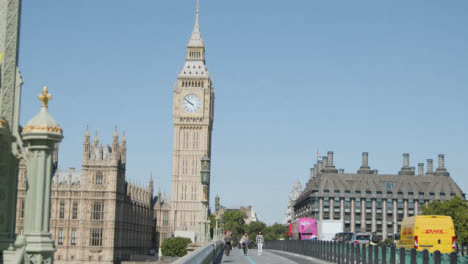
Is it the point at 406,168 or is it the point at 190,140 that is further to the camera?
the point at 406,168

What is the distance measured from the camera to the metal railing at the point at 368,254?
19547mm

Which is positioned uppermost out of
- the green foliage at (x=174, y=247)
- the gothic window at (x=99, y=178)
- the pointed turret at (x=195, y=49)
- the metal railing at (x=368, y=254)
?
the pointed turret at (x=195, y=49)

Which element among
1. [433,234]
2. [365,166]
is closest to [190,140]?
[365,166]

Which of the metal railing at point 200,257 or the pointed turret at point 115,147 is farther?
the pointed turret at point 115,147

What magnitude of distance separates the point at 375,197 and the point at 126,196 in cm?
6271

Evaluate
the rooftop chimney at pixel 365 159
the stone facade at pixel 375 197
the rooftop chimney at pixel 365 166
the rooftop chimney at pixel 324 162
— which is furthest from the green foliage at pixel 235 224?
the rooftop chimney at pixel 365 159

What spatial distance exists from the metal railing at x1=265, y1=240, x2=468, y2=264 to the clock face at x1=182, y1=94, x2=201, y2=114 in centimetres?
8914

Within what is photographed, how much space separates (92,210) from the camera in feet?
359

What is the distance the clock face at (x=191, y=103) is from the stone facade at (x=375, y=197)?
35.5 m

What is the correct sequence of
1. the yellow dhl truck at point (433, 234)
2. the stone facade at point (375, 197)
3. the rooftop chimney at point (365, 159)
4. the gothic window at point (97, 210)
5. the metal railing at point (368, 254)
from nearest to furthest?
the metal railing at point (368, 254), the yellow dhl truck at point (433, 234), the gothic window at point (97, 210), the stone facade at point (375, 197), the rooftop chimney at point (365, 159)

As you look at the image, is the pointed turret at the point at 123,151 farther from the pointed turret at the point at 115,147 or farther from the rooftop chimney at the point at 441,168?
the rooftop chimney at the point at 441,168

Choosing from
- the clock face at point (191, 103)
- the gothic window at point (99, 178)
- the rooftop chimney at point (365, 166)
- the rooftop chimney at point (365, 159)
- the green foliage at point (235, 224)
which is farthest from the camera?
the green foliage at point (235, 224)

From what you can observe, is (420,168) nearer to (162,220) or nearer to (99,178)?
(162,220)

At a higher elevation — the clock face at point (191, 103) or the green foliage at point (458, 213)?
the clock face at point (191, 103)
